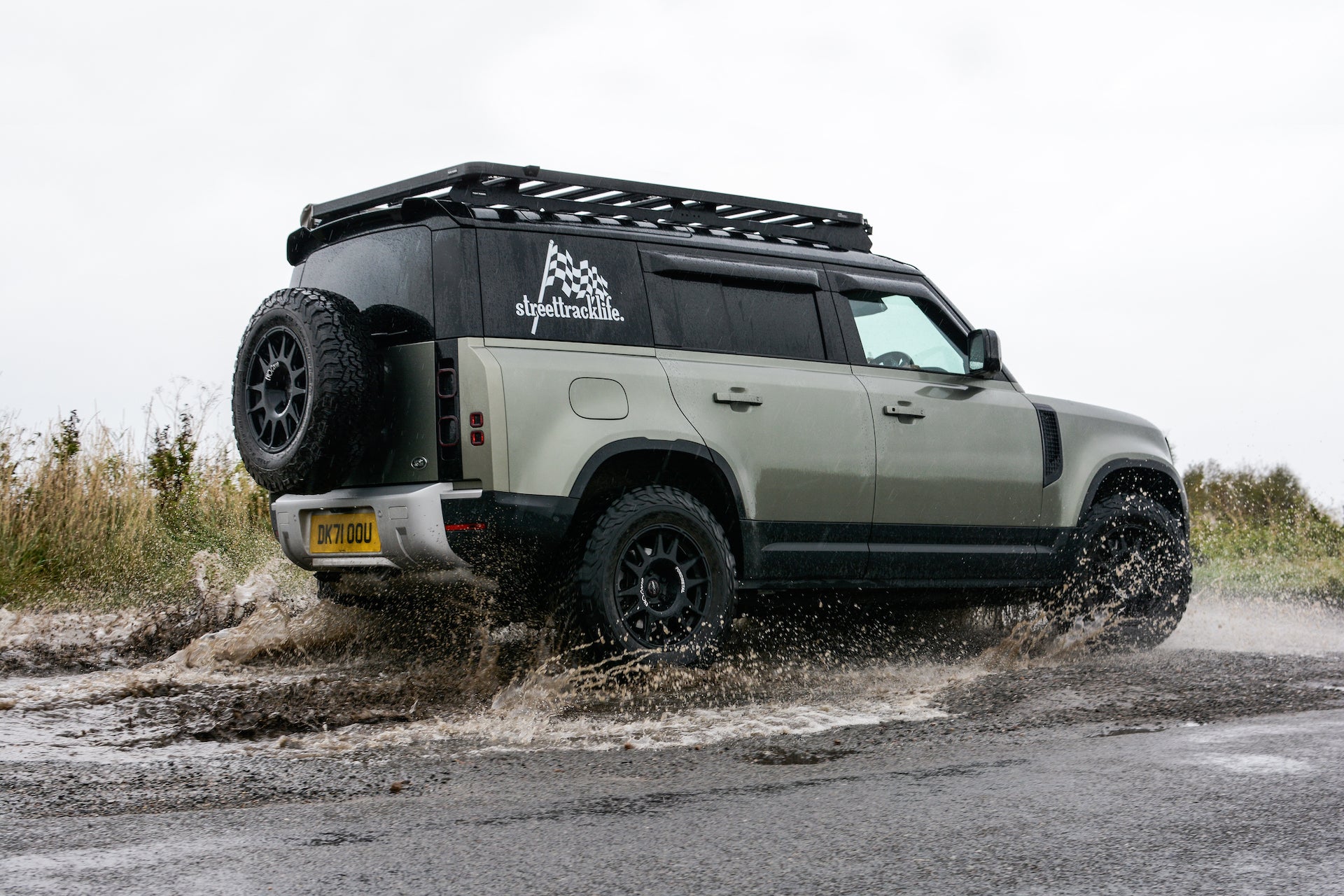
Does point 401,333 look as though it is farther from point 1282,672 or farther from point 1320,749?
point 1282,672

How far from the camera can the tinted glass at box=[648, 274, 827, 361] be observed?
5.84 meters

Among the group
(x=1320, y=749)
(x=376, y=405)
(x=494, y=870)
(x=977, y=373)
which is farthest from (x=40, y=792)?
(x=977, y=373)

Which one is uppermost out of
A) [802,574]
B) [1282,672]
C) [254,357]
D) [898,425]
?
[254,357]

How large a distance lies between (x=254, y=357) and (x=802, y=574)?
8.84ft

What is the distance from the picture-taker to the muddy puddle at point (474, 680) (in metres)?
4.48

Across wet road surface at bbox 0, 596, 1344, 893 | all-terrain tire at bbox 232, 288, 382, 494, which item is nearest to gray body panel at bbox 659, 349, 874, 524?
wet road surface at bbox 0, 596, 1344, 893

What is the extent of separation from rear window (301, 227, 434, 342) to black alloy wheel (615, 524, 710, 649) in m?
1.29

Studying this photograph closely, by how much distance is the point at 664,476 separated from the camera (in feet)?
18.8

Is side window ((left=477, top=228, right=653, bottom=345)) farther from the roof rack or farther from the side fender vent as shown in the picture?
the side fender vent

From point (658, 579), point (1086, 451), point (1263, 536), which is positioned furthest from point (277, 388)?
point (1263, 536)

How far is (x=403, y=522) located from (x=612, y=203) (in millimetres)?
1932

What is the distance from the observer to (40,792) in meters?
3.59

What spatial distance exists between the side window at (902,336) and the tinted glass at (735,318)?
0.35m

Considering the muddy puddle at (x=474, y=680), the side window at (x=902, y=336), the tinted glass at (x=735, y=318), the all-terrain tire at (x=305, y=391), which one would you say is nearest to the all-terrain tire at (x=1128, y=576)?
the muddy puddle at (x=474, y=680)
